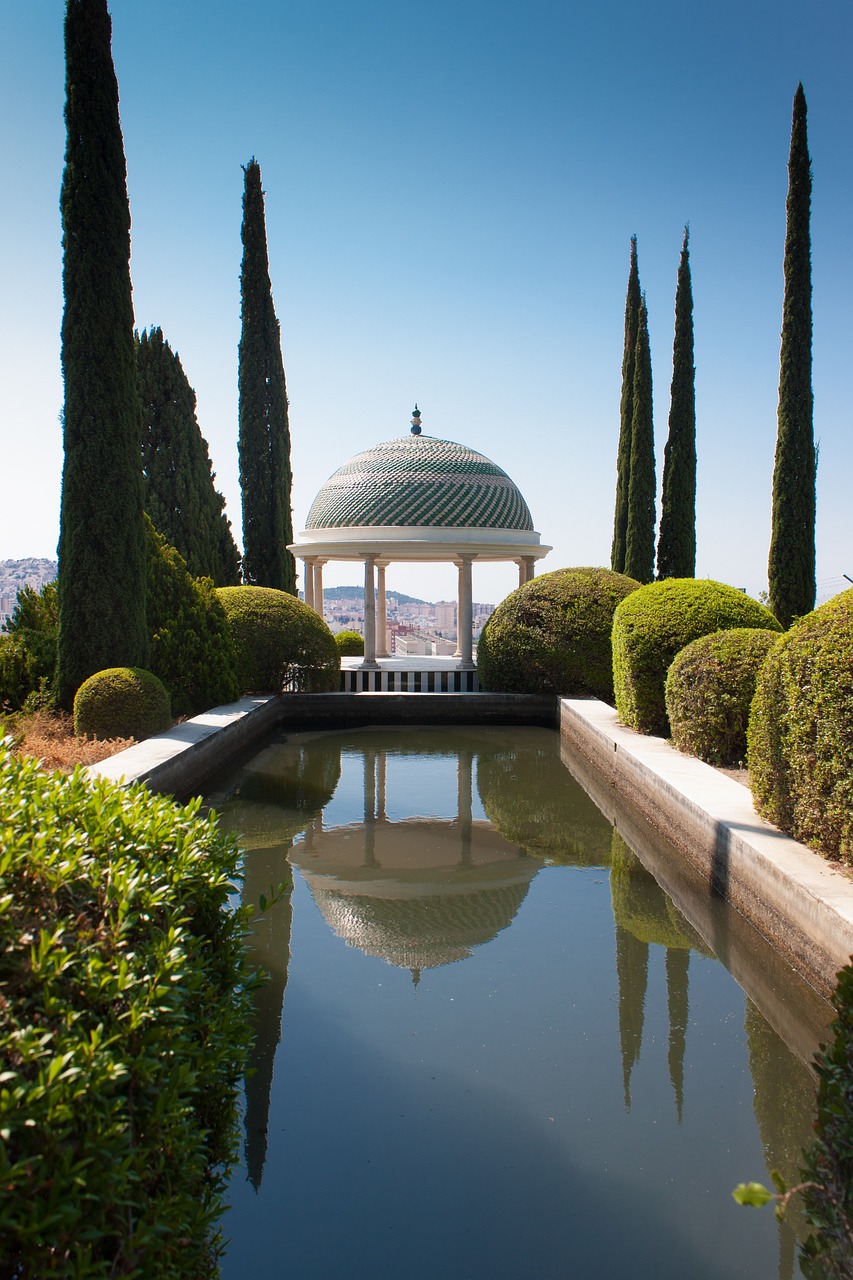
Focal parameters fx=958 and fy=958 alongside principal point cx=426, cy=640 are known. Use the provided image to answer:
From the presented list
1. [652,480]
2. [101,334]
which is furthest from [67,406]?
[652,480]

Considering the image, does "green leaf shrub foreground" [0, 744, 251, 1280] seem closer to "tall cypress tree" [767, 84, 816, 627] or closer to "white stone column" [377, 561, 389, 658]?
"tall cypress tree" [767, 84, 816, 627]

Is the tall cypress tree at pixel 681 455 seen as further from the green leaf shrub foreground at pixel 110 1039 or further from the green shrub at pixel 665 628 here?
the green leaf shrub foreground at pixel 110 1039

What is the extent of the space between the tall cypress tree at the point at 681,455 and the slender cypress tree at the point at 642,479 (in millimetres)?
534

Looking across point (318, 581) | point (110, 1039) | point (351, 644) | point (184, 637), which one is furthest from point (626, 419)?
point (110, 1039)

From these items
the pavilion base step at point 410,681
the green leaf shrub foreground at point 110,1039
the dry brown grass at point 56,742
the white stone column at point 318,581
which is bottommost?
the pavilion base step at point 410,681

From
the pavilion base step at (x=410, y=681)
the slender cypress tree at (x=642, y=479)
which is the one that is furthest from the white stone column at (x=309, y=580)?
the slender cypress tree at (x=642, y=479)

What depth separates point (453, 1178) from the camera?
10.5 feet

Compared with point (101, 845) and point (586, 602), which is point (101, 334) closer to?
point (586, 602)

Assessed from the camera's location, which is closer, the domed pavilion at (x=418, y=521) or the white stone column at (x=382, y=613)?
the domed pavilion at (x=418, y=521)

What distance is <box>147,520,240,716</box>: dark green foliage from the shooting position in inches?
492

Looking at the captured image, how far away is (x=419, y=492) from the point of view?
21.2 m

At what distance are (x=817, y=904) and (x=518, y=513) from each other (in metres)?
18.1

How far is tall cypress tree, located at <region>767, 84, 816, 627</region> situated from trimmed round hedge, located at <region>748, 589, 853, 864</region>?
40.0 feet

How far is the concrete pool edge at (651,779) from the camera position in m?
4.80
